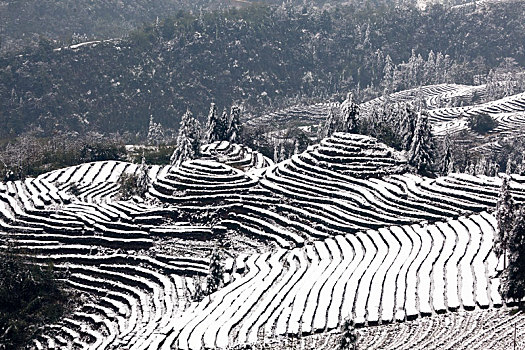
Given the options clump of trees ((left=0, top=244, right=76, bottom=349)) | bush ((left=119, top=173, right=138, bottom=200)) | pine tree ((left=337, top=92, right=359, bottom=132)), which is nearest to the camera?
clump of trees ((left=0, top=244, right=76, bottom=349))

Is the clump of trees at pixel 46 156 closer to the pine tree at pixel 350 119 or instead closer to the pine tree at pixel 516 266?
the pine tree at pixel 350 119

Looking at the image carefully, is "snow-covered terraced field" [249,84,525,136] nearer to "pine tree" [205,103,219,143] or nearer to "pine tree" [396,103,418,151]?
"pine tree" [205,103,219,143]

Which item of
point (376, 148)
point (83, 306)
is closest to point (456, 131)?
point (376, 148)


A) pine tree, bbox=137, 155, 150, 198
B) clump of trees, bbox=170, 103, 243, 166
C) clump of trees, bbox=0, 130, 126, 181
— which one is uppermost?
clump of trees, bbox=170, 103, 243, 166

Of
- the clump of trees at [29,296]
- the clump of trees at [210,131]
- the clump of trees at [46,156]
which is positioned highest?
the clump of trees at [210,131]

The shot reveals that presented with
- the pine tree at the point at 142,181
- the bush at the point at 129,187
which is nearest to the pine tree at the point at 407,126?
the pine tree at the point at 142,181

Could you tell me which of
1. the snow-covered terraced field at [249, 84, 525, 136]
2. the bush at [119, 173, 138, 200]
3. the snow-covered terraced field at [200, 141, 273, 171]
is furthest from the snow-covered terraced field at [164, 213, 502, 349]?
the snow-covered terraced field at [249, 84, 525, 136]
